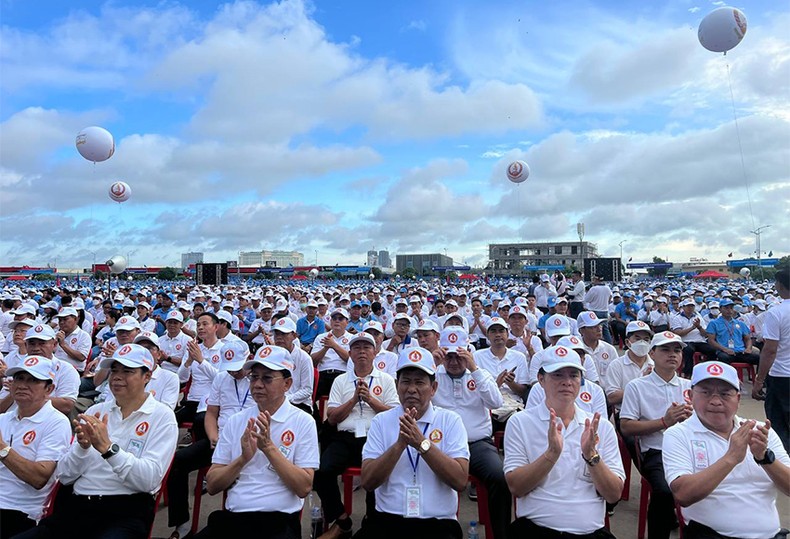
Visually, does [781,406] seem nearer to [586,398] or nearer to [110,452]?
[586,398]

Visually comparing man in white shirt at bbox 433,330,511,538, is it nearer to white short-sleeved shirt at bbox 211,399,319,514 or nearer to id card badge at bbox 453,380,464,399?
id card badge at bbox 453,380,464,399

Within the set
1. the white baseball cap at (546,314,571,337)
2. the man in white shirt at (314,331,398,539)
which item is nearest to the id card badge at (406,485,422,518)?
the man in white shirt at (314,331,398,539)

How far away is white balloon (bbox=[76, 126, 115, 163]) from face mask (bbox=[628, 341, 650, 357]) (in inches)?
526

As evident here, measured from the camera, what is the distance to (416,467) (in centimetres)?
291

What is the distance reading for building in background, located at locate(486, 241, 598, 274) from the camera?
75562 millimetres

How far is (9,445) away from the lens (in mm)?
3004

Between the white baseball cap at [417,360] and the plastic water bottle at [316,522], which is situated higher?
the white baseball cap at [417,360]

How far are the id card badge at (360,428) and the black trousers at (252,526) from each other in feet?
4.52

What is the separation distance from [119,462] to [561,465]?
98.1 inches

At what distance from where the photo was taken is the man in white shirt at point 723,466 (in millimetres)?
2459

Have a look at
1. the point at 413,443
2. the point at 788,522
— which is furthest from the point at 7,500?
the point at 788,522

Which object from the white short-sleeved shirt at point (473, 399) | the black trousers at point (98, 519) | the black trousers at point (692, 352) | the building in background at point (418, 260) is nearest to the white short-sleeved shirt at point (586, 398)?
the white short-sleeved shirt at point (473, 399)

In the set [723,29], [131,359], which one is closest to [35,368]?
[131,359]

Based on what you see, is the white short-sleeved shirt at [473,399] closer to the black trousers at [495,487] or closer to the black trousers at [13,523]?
the black trousers at [495,487]
